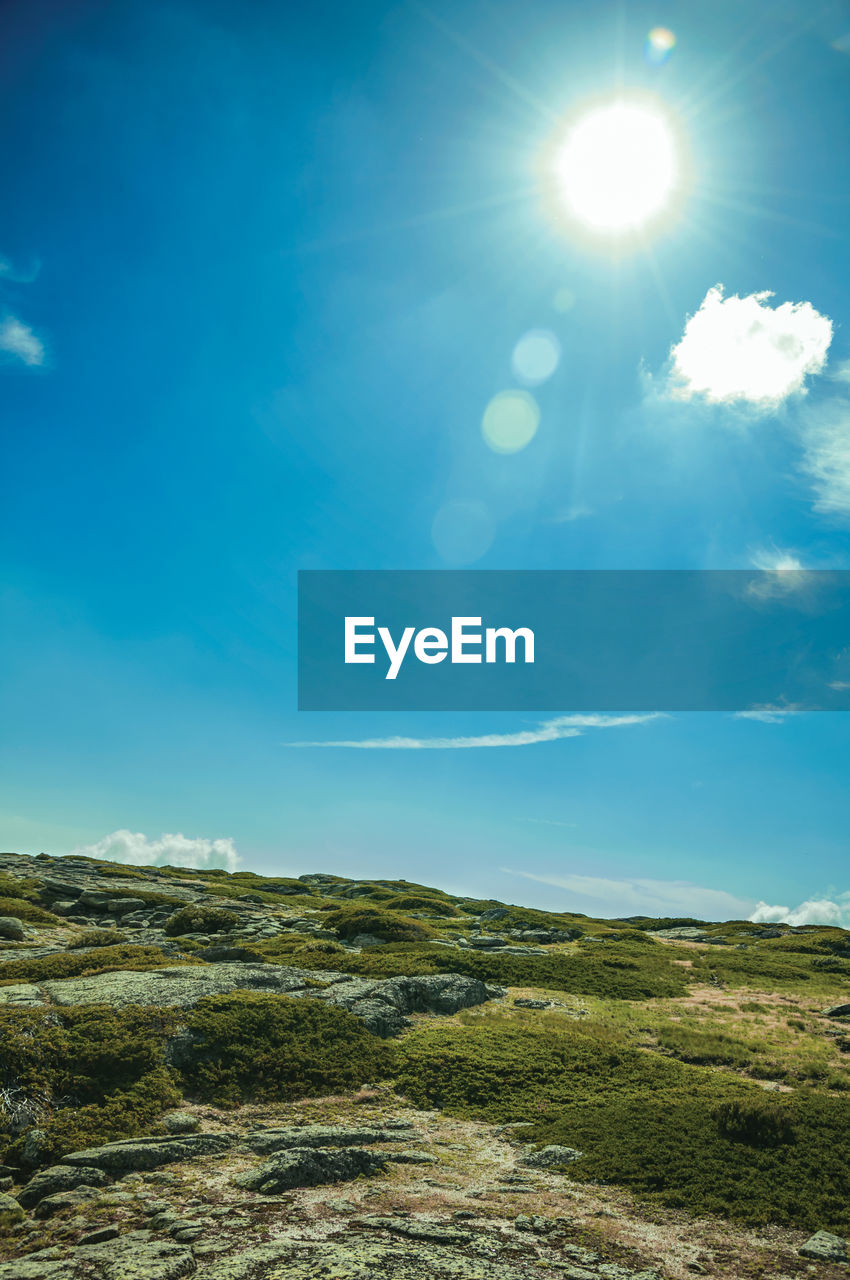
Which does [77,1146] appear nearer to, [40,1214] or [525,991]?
[40,1214]

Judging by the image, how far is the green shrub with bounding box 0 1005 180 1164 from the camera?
16.5m

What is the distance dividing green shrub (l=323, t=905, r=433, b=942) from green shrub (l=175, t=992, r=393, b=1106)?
79.8 feet

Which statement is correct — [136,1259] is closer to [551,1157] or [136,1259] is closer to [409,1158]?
[409,1158]

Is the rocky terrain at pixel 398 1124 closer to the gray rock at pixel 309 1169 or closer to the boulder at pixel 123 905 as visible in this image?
the gray rock at pixel 309 1169

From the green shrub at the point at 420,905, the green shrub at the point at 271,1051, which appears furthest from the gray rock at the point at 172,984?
the green shrub at the point at 420,905

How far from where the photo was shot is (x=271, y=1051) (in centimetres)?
2289

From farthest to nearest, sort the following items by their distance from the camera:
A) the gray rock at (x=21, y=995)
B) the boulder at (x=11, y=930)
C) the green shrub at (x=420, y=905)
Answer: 1. the green shrub at (x=420, y=905)
2. the boulder at (x=11, y=930)
3. the gray rock at (x=21, y=995)

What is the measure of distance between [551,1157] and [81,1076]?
1249 cm

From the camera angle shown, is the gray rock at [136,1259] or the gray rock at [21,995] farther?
the gray rock at [21,995]

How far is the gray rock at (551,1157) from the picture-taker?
56.6 ft

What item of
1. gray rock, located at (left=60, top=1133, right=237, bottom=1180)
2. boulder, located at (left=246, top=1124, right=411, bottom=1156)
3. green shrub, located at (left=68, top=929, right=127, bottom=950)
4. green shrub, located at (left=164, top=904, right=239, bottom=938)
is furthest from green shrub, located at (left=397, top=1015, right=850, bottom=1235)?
green shrub, located at (left=164, top=904, right=239, bottom=938)

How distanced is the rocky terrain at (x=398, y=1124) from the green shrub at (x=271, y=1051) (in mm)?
79

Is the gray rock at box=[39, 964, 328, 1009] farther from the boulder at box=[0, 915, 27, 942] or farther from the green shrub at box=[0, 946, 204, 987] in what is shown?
the boulder at box=[0, 915, 27, 942]

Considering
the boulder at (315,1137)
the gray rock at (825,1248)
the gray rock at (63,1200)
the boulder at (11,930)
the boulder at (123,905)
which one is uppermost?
the boulder at (123,905)
